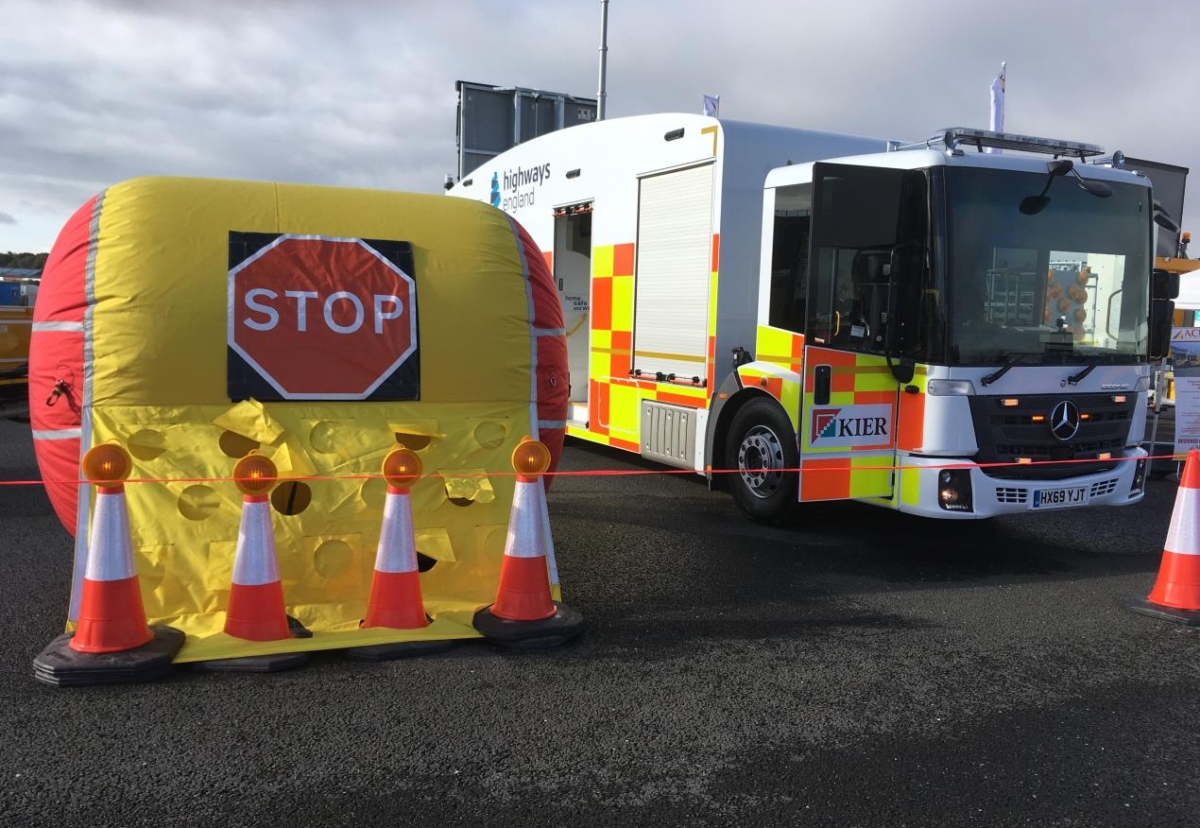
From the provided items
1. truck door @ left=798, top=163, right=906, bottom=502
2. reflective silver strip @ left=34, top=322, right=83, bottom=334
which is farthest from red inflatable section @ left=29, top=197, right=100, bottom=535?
truck door @ left=798, top=163, right=906, bottom=502

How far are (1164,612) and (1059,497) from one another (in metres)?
1.01

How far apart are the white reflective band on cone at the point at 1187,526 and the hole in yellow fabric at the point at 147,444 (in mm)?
5299

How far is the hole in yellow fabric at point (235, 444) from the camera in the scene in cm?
455

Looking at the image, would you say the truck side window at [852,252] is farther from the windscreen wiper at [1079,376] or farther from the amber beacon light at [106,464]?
the amber beacon light at [106,464]

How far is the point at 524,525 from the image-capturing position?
443 cm

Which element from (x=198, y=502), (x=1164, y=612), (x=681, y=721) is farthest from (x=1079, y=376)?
(x=198, y=502)

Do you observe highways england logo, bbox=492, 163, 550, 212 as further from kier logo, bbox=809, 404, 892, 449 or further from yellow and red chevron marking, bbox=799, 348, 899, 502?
kier logo, bbox=809, 404, 892, 449

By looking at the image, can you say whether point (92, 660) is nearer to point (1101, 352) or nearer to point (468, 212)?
point (468, 212)

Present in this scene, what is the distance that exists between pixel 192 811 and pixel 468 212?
3381mm

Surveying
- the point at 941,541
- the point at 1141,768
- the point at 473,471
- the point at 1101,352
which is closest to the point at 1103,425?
the point at 1101,352

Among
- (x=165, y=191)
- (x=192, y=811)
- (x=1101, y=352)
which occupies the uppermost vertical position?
(x=165, y=191)

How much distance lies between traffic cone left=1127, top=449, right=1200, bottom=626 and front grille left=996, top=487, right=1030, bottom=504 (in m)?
0.84

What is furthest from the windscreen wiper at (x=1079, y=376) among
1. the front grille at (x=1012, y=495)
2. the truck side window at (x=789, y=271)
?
the truck side window at (x=789, y=271)

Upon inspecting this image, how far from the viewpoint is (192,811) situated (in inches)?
116
